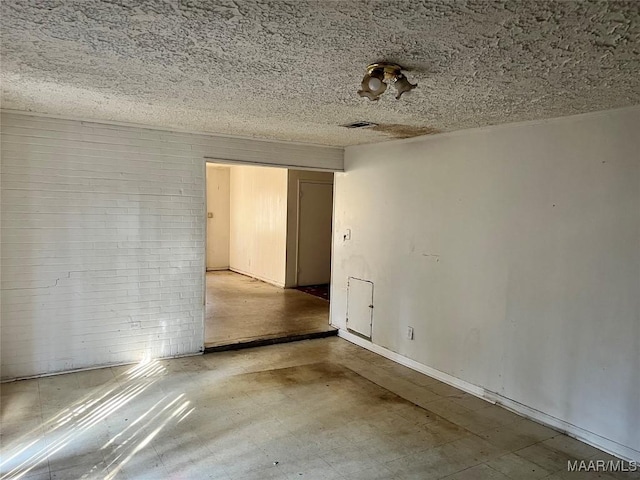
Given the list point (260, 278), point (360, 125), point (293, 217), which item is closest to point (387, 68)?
point (360, 125)

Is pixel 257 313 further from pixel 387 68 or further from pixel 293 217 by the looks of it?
pixel 387 68

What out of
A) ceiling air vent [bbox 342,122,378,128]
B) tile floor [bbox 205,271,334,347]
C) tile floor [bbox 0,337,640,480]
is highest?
ceiling air vent [bbox 342,122,378,128]

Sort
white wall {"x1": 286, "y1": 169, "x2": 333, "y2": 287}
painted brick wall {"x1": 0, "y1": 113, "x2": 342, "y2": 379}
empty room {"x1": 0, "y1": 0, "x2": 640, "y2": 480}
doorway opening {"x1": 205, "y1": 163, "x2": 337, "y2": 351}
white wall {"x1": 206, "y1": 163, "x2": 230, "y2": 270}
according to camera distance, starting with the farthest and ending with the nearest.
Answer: white wall {"x1": 206, "y1": 163, "x2": 230, "y2": 270}, white wall {"x1": 286, "y1": 169, "x2": 333, "y2": 287}, doorway opening {"x1": 205, "y1": 163, "x2": 337, "y2": 351}, painted brick wall {"x1": 0, "y1": 113, "x2": 342, "y2": 379}, empty room {"x1": 0, "y1": 0, "x2": 640, "y2": 480}

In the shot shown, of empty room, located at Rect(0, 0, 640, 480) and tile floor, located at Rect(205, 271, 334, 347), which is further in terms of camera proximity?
tile floor, located at Rect(205, 271, 334, 347)

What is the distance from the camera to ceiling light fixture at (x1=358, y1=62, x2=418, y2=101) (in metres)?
2.24

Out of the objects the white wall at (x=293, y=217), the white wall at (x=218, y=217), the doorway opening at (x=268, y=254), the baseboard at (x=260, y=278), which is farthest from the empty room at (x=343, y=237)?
the white wall at (x=218, y=217)

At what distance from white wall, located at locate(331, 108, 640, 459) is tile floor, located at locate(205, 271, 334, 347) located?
1272 millimetres

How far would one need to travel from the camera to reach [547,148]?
334cm

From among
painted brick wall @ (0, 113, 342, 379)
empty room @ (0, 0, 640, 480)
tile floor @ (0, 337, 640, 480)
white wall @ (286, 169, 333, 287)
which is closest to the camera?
empty room @ (0, 0, 640, 480)

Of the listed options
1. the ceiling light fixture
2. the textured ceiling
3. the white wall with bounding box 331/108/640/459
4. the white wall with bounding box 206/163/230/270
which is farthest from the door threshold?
the white wall with bounding box 206/163/230/270

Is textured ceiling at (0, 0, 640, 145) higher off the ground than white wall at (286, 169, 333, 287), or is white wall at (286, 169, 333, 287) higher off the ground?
textured ceiling at (0, 0, 640, 145)

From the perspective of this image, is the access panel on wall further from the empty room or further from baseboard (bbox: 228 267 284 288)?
baseboard (bbox: 228 267 284 288)

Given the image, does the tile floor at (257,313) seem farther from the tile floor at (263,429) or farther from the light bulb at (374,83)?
the light bulb at (374,83)

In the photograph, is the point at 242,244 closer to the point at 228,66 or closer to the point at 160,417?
the point at 160,417
